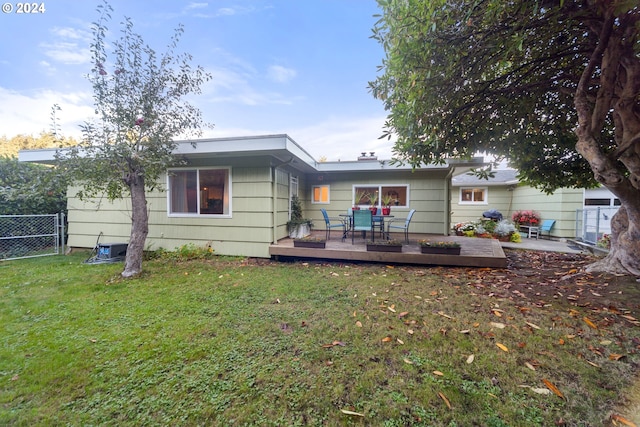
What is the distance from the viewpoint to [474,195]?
443 inches

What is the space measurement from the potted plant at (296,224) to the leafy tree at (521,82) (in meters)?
3.28

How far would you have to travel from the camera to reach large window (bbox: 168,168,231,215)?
5.79 m

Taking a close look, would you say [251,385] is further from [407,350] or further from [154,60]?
[154,60]

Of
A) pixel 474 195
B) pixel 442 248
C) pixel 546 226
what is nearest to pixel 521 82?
pixel 442 248

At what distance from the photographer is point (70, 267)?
496 centimetres

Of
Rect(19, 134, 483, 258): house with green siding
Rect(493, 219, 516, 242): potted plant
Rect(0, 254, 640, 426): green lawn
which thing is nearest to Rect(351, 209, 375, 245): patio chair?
Rect(19, 134, 483, 258): house with green siding

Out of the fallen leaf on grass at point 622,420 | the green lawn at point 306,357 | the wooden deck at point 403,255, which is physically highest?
the wooden deck at point 403,255

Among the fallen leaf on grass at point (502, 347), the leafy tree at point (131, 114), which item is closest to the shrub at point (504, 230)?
the fallen leaf on grass at point (502, 347)

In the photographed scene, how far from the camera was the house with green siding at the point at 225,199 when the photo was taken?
5.32m

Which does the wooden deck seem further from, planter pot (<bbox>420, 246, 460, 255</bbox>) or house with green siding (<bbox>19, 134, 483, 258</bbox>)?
house with green siding (<bbox>19, 134, 483, 258</bbox>)

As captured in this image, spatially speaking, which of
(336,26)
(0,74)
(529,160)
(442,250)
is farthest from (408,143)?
(0,74)

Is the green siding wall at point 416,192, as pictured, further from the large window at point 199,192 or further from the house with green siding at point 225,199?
the large window at point 199,192

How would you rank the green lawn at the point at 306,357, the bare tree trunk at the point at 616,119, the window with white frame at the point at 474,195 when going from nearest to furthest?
the green lawn at the point at 306,357 → the bare tree trunk at the point at 616,119 → the window with white frame at the point at 474,195

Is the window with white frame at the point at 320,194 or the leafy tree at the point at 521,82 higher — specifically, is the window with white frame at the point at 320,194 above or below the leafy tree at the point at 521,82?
below
